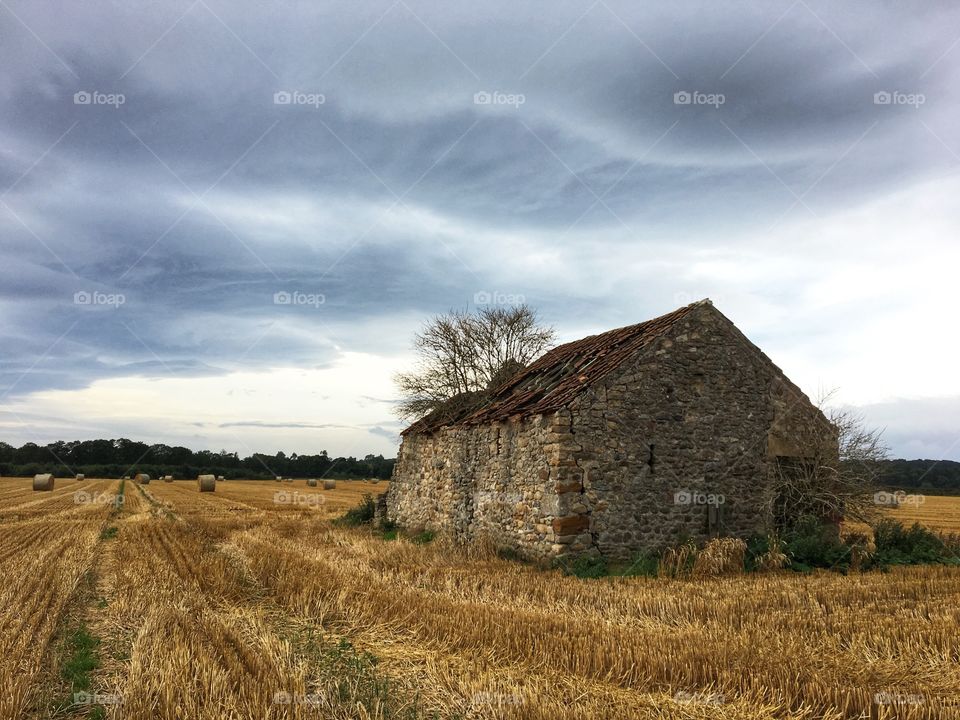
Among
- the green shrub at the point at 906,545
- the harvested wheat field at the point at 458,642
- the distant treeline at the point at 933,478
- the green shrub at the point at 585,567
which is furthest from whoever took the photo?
the distant treeline at the point at 933,478

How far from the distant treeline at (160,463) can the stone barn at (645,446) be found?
60743 millimetres

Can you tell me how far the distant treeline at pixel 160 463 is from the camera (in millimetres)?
78812

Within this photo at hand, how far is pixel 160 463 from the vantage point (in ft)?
292

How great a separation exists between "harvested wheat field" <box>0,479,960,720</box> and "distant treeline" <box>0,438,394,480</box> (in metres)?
64.6

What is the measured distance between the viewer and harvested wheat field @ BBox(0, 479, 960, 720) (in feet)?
16.4

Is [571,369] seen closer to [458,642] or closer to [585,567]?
[585,567]

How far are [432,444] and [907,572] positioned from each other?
38.8 ft

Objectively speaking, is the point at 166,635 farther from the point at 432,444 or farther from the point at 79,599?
the point at 432,444

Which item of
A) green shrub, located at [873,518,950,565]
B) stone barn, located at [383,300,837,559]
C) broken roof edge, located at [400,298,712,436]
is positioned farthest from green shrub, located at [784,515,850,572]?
broken roof edge, located at [400,298,712,436]

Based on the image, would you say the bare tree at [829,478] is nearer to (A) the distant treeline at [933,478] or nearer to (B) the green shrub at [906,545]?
(B) the green shrub at [906,545]

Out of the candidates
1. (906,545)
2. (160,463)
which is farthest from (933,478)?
(160,463)

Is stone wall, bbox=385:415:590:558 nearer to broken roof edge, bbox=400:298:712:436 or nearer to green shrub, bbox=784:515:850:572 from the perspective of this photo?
broken roof edge, bbox=400:298:712:436

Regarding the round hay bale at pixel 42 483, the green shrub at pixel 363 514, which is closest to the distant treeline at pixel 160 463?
the round hay bale at pixel 42 483

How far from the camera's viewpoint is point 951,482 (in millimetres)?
64625
